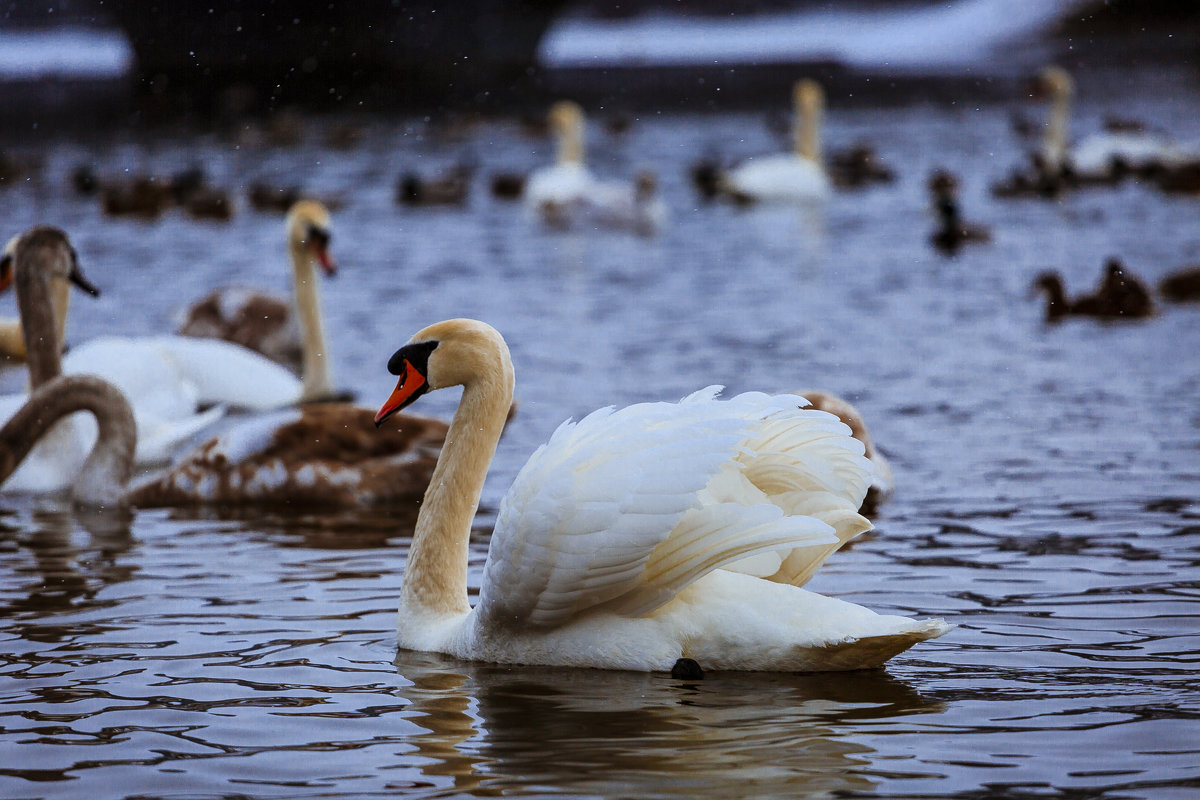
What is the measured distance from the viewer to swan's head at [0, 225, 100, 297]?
33.1 ft

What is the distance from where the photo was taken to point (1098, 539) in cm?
787

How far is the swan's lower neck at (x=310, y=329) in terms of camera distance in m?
12.0

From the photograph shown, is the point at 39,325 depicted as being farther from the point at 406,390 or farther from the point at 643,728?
the point at 643,728

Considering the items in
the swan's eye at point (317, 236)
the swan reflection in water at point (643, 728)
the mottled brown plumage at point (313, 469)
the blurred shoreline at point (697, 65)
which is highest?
the blurred shoreline at point (697, 65)

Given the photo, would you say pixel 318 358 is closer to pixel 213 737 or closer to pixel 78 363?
pixel 78 363

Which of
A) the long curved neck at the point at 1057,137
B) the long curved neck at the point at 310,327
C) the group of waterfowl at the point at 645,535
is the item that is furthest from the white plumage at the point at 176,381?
the long curved neck at the point at 1057,137

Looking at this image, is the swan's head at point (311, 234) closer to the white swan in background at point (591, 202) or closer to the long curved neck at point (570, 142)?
the white swan in background at point (591, 202)

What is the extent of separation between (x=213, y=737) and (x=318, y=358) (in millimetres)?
6821

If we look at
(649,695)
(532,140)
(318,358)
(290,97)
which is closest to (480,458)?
(649,695)

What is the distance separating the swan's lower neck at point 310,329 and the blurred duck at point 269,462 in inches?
96.4

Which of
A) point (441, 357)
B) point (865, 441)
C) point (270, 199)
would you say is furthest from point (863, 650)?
point (270, 199)

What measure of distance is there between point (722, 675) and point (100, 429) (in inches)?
183

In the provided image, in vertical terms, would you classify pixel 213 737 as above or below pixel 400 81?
below

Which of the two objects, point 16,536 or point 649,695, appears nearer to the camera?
point 649,695
